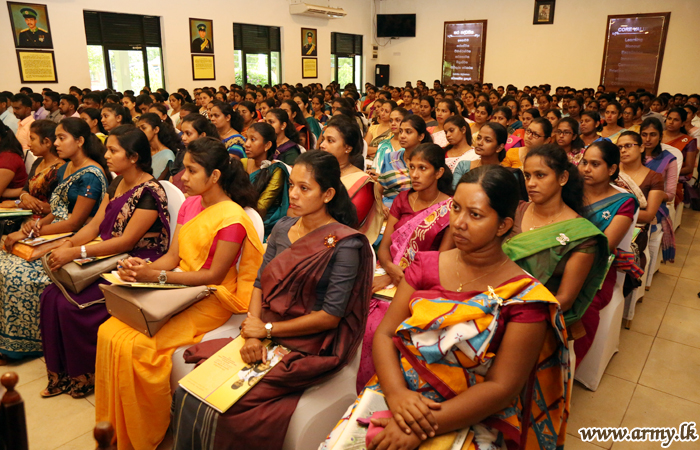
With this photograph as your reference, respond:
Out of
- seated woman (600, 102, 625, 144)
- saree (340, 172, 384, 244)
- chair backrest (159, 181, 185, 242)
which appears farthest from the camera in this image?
seated woman (600, 102, 625, 144)

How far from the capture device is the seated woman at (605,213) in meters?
2.21

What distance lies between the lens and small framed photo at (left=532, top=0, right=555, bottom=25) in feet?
39.8

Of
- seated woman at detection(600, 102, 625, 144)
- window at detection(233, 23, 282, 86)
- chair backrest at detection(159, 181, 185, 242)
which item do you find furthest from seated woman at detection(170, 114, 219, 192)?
window at detection(233, 23, 282, 86)

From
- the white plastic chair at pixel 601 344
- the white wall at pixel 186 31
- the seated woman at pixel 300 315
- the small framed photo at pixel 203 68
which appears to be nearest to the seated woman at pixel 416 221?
the seated woman at pixel 300 315

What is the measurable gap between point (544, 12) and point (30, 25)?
36.7ft

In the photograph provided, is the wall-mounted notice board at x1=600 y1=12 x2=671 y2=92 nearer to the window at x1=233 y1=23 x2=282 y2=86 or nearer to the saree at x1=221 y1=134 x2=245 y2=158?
the window at x1=233 y1=23 x2=282 y2=86

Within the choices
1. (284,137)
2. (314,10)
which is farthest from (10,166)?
(314,10)

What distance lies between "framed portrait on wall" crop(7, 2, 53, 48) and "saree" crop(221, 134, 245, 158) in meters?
6.32

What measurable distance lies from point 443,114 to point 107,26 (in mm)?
7348

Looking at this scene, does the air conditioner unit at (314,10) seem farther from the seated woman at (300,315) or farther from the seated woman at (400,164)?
the seated woman at (300,315)

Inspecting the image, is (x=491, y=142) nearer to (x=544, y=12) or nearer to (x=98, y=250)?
(x=98, y=250)

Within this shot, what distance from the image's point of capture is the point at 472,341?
1.31 meters

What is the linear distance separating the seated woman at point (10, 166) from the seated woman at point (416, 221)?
288 centimetres

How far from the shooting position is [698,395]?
237 cm
